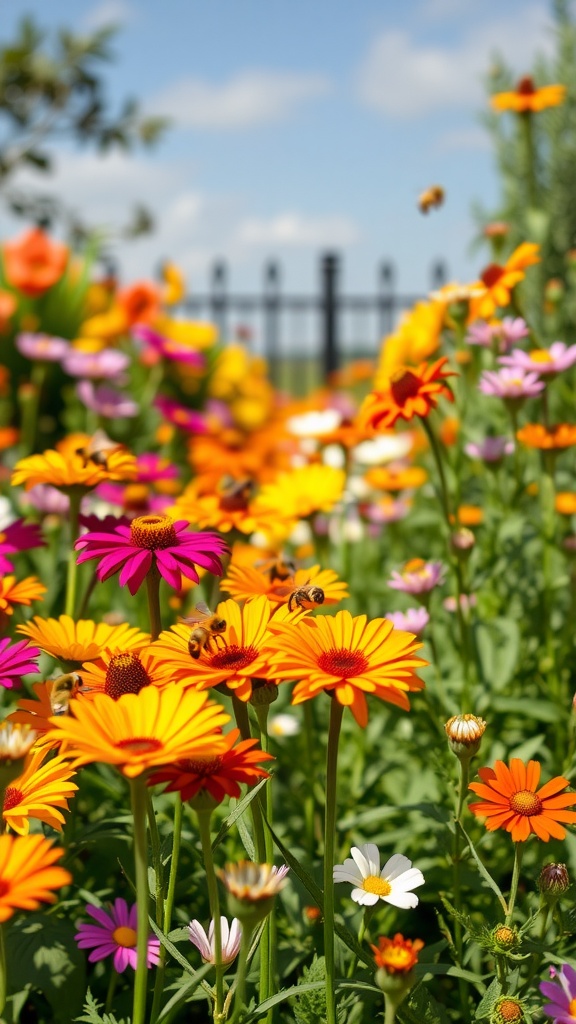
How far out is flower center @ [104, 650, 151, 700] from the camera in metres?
0.76

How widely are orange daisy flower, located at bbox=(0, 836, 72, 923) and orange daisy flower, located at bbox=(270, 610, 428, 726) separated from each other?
0.19 meters

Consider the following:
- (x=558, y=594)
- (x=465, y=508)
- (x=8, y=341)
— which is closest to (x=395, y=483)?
(x=465, y=508)

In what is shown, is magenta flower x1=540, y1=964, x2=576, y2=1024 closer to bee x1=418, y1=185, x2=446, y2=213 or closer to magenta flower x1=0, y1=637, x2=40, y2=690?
magenta flower x1=0, y1=637, x2=40, y2=690

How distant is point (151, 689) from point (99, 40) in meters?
4.89

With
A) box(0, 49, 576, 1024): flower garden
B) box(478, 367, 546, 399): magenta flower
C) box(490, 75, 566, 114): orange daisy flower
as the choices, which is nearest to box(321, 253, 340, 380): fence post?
box(0, 49, 576, 1024): flower garden

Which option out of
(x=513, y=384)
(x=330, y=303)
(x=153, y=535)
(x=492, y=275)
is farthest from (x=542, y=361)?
(x=330, y=303)

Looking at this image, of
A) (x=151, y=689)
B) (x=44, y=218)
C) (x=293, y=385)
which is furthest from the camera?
(x=293, y=385)

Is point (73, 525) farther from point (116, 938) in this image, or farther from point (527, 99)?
point (527, 99)

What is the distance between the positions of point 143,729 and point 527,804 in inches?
12.8

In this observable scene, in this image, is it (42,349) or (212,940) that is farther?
(42,349)

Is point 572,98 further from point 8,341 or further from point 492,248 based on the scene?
point 8,341

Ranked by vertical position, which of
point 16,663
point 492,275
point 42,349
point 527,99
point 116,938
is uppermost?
point 527,99

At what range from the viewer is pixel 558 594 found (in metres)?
1.88

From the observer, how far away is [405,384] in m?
1.19
